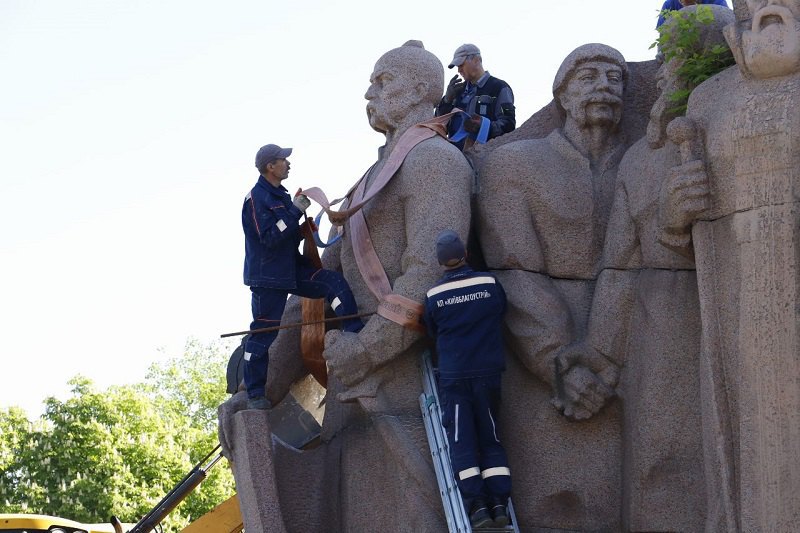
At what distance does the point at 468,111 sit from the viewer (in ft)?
39.1

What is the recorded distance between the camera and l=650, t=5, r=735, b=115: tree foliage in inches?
370

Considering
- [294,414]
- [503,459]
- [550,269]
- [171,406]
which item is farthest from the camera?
[171,406]

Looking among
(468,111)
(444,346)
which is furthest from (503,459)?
(468,111)

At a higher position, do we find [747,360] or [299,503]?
[747,360]

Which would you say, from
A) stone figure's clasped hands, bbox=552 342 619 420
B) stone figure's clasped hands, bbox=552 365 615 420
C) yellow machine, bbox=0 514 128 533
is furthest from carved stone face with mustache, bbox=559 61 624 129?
yellow machine, bbox=0 514 128 533

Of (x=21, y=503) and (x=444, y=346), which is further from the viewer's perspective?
(x=21, y=503)

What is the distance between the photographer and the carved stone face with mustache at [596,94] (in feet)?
33.8

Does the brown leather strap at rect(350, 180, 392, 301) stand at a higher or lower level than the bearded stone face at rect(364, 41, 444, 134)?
lower

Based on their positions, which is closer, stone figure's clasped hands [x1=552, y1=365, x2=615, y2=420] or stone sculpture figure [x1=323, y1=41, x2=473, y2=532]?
stone figure's clasped hands [x1=552, y1=365, x2=615, y2=420]

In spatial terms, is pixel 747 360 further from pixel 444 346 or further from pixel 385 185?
pixel 385 185

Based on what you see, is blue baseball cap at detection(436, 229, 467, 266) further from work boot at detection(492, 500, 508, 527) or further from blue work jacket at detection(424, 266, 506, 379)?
work boot at detection(492, 500, 508, 527)

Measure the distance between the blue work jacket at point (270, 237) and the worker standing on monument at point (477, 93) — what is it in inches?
80.5

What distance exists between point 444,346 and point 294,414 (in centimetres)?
210

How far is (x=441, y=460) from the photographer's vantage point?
379 inches
